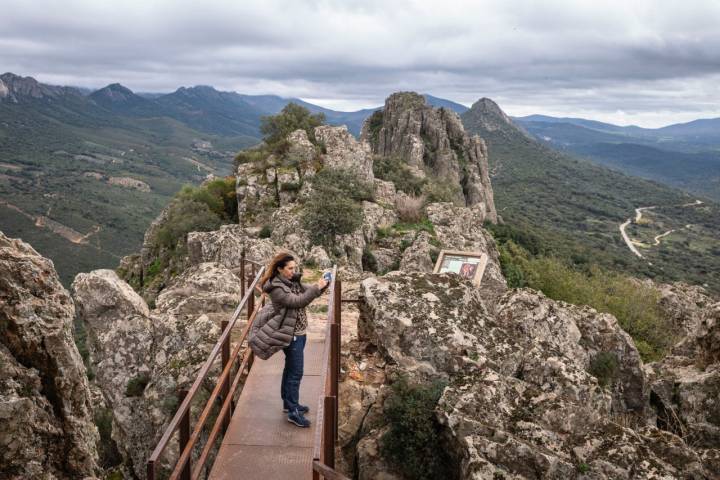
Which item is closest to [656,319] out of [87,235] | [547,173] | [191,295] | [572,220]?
[191,295]

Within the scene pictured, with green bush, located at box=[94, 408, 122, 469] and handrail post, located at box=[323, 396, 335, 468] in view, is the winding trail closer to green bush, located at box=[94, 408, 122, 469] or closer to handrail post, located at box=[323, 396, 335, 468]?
green bush, located at box=[94, 408, 122, 469]

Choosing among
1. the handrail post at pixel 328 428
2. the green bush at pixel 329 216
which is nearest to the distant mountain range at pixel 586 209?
the green bush at pixel 329 216

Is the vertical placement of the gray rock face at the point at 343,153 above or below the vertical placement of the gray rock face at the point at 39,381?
above

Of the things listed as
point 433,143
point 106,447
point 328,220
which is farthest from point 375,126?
point 106,447

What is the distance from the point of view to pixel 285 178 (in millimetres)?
28312

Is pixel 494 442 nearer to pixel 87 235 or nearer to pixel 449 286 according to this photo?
pixel 449 286

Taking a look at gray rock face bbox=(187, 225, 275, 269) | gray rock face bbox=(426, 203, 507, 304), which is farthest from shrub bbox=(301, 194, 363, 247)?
gray rock face bbox=(426, 203, 507, 304)

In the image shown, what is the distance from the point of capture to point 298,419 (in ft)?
21.0

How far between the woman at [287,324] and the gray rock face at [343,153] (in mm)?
22796

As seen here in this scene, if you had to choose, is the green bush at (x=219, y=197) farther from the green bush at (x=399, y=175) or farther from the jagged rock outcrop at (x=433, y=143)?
the jagged rock outcrop at (x=433, y=143)

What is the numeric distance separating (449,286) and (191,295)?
20.9ft

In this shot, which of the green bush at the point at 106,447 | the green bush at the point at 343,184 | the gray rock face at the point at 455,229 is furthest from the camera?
the green bush at the point at 343,184

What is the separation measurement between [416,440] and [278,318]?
90.3 inches

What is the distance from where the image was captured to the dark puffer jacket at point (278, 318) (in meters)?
6.22
